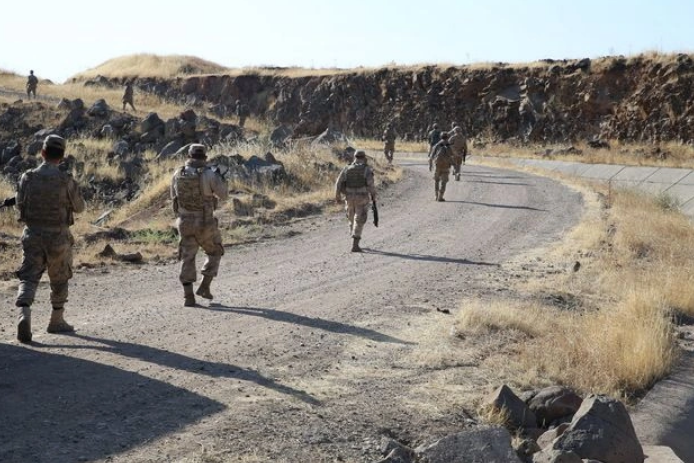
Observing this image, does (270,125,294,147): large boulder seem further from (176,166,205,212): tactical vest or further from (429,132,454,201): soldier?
(176,166,205,212): tactical vest

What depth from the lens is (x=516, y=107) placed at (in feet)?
177

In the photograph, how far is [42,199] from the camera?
8.22 meters

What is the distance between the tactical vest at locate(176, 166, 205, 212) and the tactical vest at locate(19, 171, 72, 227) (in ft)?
5.90

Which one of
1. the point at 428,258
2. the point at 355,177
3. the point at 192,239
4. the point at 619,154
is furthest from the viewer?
the point at 619,154

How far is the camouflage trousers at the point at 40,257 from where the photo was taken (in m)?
8.18

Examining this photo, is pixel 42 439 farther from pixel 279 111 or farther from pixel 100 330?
pixel 279 111

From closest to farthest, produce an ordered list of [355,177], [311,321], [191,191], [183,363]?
1. [183,363]
2. [311,321]
3. [191,191]
4. [355,177]

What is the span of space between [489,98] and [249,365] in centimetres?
5049

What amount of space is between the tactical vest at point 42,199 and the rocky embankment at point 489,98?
1299 inches

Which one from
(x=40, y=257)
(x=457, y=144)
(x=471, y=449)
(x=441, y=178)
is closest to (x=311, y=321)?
(x=40, y=257)

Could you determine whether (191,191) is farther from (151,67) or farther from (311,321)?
(151,67)

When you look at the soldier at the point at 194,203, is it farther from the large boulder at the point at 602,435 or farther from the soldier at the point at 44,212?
the large boulder at the point at 602,435

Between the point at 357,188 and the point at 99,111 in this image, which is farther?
the point at 99,111

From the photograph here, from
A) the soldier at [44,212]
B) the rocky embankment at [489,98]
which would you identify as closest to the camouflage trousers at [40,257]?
the soldier at [44,212]
